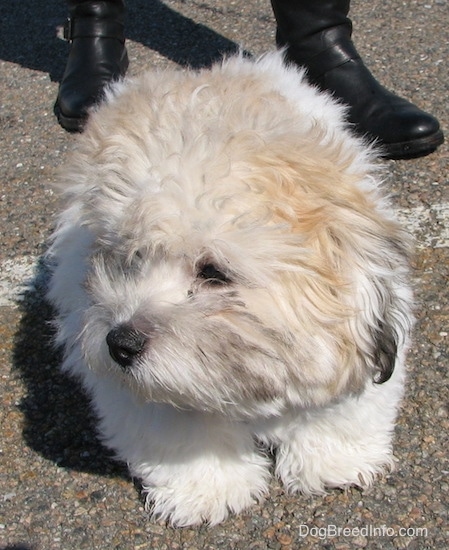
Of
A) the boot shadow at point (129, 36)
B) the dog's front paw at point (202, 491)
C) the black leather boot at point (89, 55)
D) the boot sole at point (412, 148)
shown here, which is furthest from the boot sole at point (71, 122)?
the dog's front paw at point (202, 491)

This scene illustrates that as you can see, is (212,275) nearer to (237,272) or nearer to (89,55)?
(237,272)

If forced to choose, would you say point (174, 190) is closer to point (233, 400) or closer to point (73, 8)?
point (233, 400)

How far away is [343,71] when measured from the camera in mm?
3752

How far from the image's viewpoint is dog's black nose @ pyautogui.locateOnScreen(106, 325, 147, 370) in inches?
69.9

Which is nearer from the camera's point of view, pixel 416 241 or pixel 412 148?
pixel 416 241

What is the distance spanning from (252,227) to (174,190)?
7.4 inches

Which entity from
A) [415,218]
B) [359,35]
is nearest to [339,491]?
[415,218]

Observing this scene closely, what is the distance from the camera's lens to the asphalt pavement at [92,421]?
2.16 meters

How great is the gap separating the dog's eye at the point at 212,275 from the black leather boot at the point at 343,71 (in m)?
1.97

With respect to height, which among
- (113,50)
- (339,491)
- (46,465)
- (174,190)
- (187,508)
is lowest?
(113,50)

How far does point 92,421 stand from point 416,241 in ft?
4.49

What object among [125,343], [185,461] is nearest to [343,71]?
[185,461]

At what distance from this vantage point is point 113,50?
4.17 metres

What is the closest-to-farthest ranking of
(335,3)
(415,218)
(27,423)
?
(27,423) → (415,218) → (335,3)
